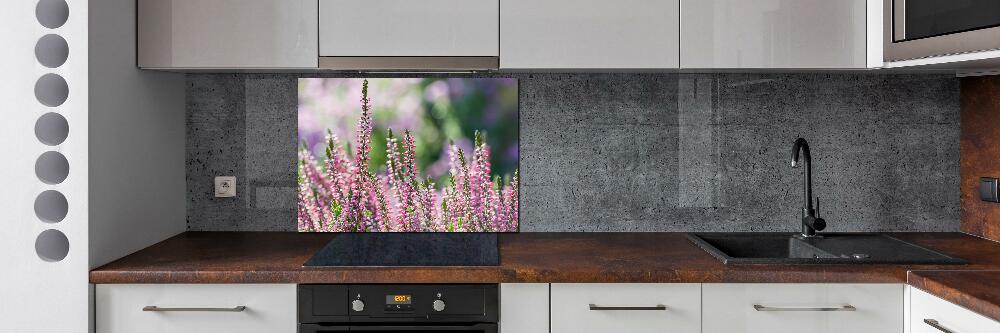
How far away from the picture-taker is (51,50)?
1.91 meters

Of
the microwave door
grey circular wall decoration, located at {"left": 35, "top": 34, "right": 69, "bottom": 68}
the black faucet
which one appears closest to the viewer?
the microwave door

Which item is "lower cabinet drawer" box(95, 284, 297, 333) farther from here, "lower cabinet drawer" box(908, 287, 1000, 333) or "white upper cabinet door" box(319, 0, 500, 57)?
"lower cabinet drawer" box(908, 287, 1000, 333)

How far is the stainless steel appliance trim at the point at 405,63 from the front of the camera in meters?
2.12

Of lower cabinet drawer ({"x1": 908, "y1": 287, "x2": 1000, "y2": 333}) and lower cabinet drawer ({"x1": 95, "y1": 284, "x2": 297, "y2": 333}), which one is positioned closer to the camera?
lower cabinet drawer ({"x1": 908, "y1": 287, "x2": 1000, "y2": 333})

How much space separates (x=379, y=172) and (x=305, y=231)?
33 cm

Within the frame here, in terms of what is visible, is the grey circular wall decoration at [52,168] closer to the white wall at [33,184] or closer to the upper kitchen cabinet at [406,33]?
the white wall at [33,184]

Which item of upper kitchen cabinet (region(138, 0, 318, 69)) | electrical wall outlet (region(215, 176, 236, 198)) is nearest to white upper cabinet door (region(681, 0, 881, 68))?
upper kitchen cabinet (region(138, 0, 318, 69))

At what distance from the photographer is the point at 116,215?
2.01 m

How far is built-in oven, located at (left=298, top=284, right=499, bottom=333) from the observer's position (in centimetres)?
184

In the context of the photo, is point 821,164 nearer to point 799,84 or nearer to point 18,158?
point 799,84

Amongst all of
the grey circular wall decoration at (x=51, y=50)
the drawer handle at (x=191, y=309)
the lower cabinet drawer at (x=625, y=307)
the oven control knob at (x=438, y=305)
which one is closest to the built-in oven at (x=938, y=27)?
the lower cabinet drawer at (x=625, y=307)

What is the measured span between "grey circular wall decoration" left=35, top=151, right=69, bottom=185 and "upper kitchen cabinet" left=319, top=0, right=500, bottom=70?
732 millimetres

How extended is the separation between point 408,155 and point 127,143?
867 mm

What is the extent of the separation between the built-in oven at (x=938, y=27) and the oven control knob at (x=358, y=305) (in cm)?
162
